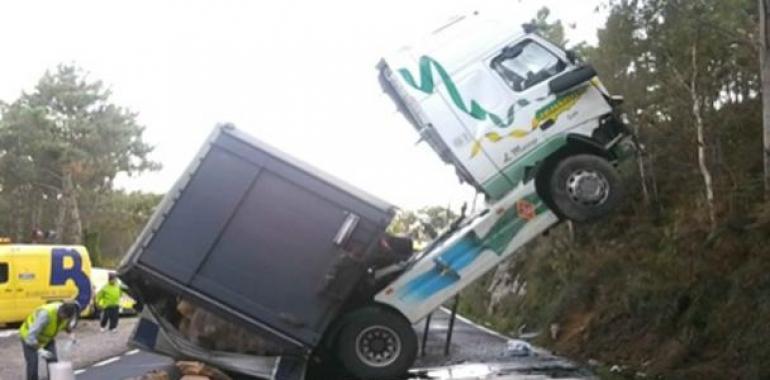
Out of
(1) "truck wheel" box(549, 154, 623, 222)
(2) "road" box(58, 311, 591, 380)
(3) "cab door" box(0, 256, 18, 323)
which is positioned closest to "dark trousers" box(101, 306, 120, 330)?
(3) "cab door" box(0, 256, 18, 323)

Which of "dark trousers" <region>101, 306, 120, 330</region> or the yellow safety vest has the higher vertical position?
the yellow safety vest

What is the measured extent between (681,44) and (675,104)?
66.4 inches

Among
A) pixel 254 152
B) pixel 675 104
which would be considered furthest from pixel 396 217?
pixel 675 104

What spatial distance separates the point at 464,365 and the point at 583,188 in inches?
147

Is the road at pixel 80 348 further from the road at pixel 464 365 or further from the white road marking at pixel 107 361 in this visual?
the road at pixel 464 365

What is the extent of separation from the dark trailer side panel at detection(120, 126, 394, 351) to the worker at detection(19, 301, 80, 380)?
2.24m

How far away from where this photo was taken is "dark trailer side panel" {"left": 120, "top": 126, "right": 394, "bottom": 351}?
27.9 ft

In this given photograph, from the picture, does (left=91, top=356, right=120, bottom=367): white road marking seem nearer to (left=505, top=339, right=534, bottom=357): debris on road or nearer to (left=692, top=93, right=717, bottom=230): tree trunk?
(left=505, top=339, right=534, bottom=357): debris on road

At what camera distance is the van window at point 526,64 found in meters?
9.77

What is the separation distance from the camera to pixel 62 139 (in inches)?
1764

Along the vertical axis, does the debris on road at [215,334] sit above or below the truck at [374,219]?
below

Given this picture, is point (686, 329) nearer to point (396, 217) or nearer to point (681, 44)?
point (396, 217)

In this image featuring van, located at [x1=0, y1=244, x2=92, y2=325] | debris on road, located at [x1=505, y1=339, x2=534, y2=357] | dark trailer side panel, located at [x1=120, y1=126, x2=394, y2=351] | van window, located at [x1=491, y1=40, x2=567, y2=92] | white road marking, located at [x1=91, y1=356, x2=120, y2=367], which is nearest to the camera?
dark trailer side panel, located at [x1=120, y1=126, x2=394, y2=351]

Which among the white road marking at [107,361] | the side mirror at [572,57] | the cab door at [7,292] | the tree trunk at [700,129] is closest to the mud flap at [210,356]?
the side mirror at [572,57]
